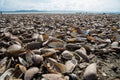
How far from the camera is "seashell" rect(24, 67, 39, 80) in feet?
6.27

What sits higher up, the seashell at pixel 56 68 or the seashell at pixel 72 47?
the seashell at pixel 72 47

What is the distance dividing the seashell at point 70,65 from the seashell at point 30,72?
387mm

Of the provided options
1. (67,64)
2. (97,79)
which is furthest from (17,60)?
(97,79)

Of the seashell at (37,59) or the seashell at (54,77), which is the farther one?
the seashell at (37,59)

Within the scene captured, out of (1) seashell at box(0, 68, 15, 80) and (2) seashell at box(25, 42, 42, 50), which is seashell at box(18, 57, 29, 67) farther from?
(2) seashell at box(25, 42, 42, 50)

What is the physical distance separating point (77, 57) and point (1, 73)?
110 centimetres

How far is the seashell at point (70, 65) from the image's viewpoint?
2.11 metres

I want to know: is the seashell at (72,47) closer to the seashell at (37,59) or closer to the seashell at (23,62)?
the seashell at (37,59)

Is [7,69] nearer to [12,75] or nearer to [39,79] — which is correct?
[12,75]

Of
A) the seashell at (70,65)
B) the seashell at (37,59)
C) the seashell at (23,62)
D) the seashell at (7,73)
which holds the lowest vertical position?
the seashell at (7,73)

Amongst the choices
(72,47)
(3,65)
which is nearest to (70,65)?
(72,47)

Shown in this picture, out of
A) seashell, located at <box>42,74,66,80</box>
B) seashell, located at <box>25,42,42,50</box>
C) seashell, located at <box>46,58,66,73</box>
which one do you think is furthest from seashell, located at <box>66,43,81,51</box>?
seashell, located at <box>42,74,66,80</box>

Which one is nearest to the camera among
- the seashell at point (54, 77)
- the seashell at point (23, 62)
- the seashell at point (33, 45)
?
the seashell at point (54, 77)

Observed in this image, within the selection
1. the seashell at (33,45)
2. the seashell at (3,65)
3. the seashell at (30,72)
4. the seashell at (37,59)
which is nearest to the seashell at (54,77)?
the seashell at (30,72)
